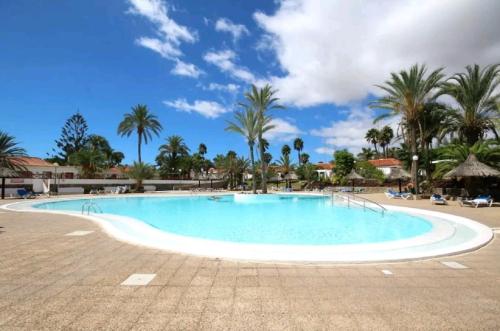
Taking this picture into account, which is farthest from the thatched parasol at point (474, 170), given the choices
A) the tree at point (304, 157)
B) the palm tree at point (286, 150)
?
the palm tree at point (286, 150)

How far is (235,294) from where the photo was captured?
4.22 meters

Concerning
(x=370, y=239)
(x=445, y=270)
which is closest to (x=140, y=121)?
(x=370, y=239)

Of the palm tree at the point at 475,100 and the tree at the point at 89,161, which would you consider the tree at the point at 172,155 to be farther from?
the palm tree at the point at 475,100

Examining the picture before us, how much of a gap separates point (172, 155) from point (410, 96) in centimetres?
4327

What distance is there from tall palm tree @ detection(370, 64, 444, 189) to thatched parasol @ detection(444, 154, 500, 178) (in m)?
4.15

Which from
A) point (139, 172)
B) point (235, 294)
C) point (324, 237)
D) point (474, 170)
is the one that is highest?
point (139, 172)

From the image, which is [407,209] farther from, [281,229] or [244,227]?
[244,227]

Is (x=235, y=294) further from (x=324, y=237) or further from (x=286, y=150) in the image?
(x=286, y=150)

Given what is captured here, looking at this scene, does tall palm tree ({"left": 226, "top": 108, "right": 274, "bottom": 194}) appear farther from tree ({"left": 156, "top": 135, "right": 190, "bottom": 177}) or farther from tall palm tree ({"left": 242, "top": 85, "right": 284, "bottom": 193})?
tree ({"left": 156, "top": 135, "right": 190, "bottom": 177})

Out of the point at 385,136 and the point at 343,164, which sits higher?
the point at 385,136

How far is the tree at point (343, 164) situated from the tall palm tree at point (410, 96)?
82.8 ft

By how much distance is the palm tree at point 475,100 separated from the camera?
21547mm

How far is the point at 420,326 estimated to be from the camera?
3.30 metres

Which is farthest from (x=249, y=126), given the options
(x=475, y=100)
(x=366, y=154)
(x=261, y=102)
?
(x=366, y=154)
